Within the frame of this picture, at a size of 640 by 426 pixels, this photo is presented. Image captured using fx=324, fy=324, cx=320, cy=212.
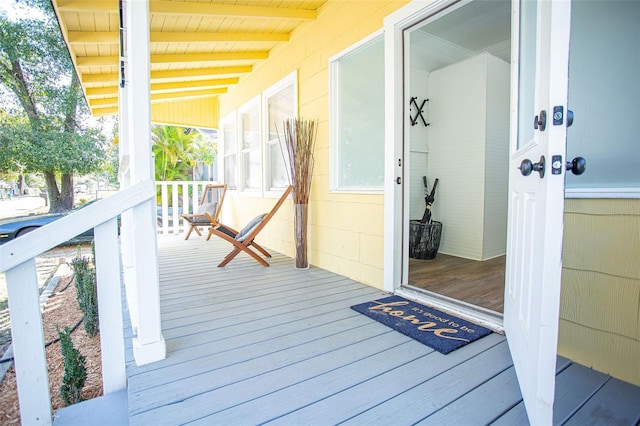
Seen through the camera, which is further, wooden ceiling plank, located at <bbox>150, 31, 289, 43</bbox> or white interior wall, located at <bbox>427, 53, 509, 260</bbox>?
white interior wall, located at <bbox>427, 53, 509, 260</bbox>

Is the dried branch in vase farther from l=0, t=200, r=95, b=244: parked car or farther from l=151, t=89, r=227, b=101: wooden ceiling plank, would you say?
l=151, t=89, r=227, b=101: wooden ceiling plank

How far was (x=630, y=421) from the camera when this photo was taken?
118 centimetres

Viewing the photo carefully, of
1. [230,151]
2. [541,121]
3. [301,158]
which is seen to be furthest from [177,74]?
[541,121]

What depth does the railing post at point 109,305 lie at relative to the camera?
4.56 ft

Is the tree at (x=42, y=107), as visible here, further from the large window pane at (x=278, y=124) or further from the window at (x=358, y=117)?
the window at (x=358, y=117)

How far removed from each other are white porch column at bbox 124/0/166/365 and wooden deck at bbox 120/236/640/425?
18 centimetres

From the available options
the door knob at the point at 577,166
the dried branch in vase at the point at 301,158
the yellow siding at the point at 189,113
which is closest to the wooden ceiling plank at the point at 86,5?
the dried branch in vase at the point at 301,158

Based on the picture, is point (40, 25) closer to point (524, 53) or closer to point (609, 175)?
point (524, 53)

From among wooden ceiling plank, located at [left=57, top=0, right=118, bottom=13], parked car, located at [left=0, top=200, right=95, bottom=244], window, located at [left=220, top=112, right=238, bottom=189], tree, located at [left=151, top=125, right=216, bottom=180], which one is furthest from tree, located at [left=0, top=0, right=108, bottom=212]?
tree, located at [left=151, top=125, right=216, bottom=180]

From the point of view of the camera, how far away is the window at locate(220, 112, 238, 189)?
18.8ft

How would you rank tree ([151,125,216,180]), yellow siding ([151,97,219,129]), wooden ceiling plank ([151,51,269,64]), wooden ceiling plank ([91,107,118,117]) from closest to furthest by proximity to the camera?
wooden ceiling plank ([151,51,269,64])
wooden ceiling plank ([91,107,118,117])
yellow siding ([151,97,219,129])
tree ([151,125,216,180])

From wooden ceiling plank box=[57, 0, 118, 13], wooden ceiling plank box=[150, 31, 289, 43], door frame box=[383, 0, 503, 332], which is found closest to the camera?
wooden ceiling plank box=[57, 0, 118, 13]

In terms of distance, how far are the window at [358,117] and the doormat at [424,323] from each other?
97 cm

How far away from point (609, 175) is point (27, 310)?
8.15 feet
